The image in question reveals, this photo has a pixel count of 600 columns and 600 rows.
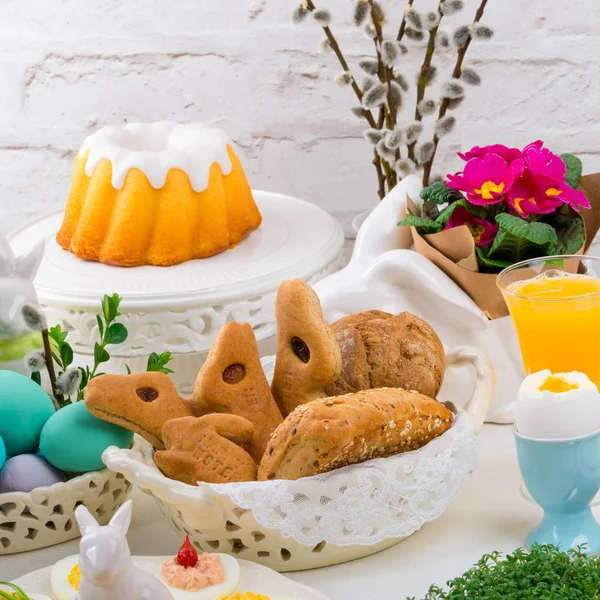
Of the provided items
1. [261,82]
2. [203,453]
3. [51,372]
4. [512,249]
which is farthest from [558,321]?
A: [261,82]

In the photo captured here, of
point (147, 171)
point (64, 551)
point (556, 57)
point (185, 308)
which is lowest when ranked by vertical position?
point (64, 551)

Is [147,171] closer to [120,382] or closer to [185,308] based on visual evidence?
[185,308]

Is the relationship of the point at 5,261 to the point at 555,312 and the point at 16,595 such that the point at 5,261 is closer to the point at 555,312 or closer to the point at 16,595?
the point at 16,595

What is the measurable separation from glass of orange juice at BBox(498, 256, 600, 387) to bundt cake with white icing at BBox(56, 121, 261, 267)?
405 millimetres

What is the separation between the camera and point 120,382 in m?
0.80

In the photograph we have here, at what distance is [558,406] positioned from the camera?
756 mm

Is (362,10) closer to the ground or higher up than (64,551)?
higher up

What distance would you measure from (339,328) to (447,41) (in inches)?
19.1

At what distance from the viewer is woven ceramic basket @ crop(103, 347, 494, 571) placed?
739 millimetres

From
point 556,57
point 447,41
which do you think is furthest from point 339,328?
point 556,57

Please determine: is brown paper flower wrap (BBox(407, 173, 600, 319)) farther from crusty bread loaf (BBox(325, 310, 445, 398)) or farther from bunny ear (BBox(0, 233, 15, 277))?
bunny ear (BBox(0, 233, 15, 277))

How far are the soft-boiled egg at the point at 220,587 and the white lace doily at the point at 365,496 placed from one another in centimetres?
4

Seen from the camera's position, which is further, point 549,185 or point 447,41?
point 447,41

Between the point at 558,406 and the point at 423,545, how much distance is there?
0.18 meters
